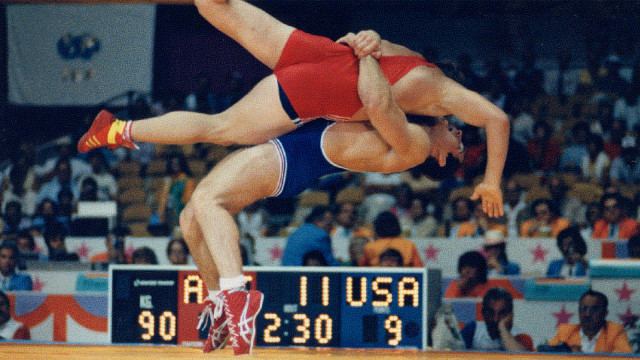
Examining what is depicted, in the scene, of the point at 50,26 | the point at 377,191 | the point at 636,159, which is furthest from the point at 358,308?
the point at 50,26

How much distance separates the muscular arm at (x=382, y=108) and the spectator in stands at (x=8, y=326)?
2915 millimetres

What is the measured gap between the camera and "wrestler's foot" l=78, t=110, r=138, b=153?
3.96 metres

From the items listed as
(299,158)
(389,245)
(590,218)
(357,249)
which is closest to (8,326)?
(357,249)

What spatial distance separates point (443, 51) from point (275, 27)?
805 cm

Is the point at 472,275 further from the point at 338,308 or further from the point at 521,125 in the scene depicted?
the point at 521,125

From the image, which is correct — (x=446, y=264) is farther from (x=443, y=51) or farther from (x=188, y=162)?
(x=443, y=51)

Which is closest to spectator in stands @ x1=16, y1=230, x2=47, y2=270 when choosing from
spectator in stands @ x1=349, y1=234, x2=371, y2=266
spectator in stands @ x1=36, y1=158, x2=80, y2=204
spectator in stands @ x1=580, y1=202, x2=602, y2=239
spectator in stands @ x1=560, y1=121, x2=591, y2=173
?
spectator in stands @ x1=36, y1=158, x2=80, y2=204

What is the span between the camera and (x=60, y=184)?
9047 millimetres

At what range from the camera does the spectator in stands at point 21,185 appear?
9.07 m

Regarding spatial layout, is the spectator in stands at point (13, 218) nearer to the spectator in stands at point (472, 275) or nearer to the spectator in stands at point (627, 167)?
the spectator in stands at point (472, 275)

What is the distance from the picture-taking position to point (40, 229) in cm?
816

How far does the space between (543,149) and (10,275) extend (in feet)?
15.1

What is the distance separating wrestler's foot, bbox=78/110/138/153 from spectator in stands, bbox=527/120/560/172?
18.1 feet

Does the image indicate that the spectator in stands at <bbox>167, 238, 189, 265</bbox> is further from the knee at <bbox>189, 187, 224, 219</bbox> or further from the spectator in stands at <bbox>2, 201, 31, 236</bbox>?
the knee at <bbox>189, 187, 224, 219</bbox>
